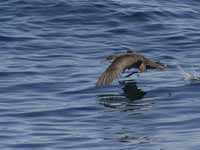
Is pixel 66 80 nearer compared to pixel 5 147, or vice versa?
pixel 5 147

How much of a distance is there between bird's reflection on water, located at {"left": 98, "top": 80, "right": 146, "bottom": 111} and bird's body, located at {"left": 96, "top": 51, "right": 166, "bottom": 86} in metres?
0.36

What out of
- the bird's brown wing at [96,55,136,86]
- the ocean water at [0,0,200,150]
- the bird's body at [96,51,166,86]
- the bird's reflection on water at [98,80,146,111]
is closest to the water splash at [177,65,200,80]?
the ocean water at [0,0,200,150]

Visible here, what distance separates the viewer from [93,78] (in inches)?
722

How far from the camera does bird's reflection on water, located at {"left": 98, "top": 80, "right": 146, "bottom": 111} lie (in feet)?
52.5

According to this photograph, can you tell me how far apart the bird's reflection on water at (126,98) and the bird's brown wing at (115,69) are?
1.17 feet

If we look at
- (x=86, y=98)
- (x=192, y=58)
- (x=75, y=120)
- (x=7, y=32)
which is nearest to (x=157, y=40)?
(x=192, y=58)

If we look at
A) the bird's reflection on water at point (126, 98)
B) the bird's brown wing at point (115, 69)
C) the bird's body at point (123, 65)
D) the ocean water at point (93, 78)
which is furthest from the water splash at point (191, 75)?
the bird's brown wing at point (115, 69)

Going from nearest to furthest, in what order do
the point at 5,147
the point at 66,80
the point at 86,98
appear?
the point at 5,147 < the point at 86,98 < the point at 66,80

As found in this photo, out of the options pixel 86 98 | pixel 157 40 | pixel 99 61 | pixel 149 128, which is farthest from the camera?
pixel 157 40

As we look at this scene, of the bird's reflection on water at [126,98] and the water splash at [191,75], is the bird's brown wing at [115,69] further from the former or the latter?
the water splash at [191,75]

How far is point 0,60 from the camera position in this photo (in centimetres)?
2014

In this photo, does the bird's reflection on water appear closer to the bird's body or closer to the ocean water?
the ocean water

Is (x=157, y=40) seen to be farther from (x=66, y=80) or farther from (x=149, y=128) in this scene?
(x=149, y=128)

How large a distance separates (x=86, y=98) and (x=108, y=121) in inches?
73.1
